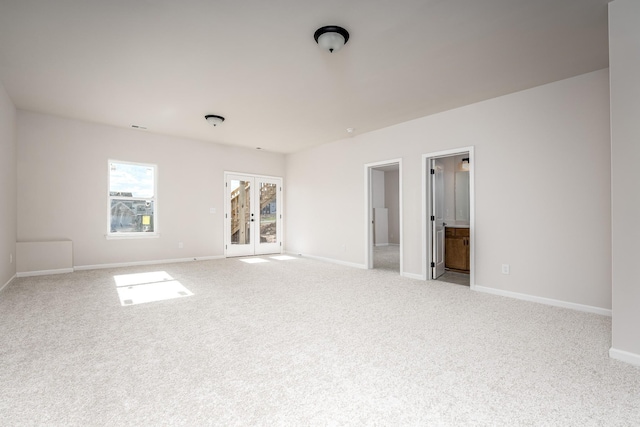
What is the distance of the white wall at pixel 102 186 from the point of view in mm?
5188

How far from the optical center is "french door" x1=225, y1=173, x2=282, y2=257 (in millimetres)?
7430

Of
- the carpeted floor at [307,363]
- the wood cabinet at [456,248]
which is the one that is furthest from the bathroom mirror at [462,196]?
the carpeted floor at [307,363]

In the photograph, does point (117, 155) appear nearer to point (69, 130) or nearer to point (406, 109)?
point (69, 130)

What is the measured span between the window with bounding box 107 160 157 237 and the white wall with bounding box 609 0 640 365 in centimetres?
700

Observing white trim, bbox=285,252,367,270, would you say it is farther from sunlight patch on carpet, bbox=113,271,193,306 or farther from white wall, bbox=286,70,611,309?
sunlight patch on carpet, bbox=113,271,193,306

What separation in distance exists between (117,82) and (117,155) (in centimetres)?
259

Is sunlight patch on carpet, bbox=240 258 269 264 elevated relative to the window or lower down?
lower down

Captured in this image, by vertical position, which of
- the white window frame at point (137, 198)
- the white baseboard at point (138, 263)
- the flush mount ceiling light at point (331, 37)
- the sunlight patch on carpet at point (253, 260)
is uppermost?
the flush mount ceiling light at point (331, 37)

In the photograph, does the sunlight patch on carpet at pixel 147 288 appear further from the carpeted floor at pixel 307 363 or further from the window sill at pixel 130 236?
the window sill at pixel 130 236

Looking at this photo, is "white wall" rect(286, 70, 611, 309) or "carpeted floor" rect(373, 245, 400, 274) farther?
"carpeted floor" rect(373, 245, 400, 274)

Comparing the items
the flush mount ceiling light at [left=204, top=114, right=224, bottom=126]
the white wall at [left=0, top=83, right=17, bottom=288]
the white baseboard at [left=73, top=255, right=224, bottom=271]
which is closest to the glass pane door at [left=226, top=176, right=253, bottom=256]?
the white baseboard at [left=73, top=255, right=224, bottom=271]

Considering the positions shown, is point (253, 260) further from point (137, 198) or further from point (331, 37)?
point (331, 37)

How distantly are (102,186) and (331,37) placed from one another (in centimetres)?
534

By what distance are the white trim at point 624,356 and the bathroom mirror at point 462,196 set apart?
12.7 feet
